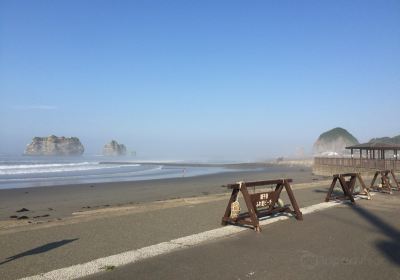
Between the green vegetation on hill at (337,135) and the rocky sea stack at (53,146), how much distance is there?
115m

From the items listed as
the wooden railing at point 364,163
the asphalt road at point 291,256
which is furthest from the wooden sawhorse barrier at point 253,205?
the wooden railing at point 364,163

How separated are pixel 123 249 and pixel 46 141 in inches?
7159

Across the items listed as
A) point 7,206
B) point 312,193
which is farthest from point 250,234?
point 7,206

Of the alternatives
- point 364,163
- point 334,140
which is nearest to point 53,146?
point 334,140

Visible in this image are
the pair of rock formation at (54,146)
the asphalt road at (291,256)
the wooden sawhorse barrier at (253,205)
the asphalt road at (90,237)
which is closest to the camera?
the asphalt road at (291,256)

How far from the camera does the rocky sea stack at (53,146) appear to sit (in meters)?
172

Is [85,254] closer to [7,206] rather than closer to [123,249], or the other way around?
[123,249]

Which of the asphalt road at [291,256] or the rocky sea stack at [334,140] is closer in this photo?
the asphalt road at [291,256]

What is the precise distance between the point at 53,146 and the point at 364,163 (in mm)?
159742

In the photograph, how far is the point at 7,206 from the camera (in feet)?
60.4

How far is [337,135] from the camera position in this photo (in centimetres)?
19338

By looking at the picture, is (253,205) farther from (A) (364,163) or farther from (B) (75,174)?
Answer: (B) (75,174)

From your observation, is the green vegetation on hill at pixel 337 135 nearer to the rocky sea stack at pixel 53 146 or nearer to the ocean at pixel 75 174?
the rocky sea stack at pixel 53 146

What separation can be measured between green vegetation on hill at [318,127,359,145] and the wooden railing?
518 ft
